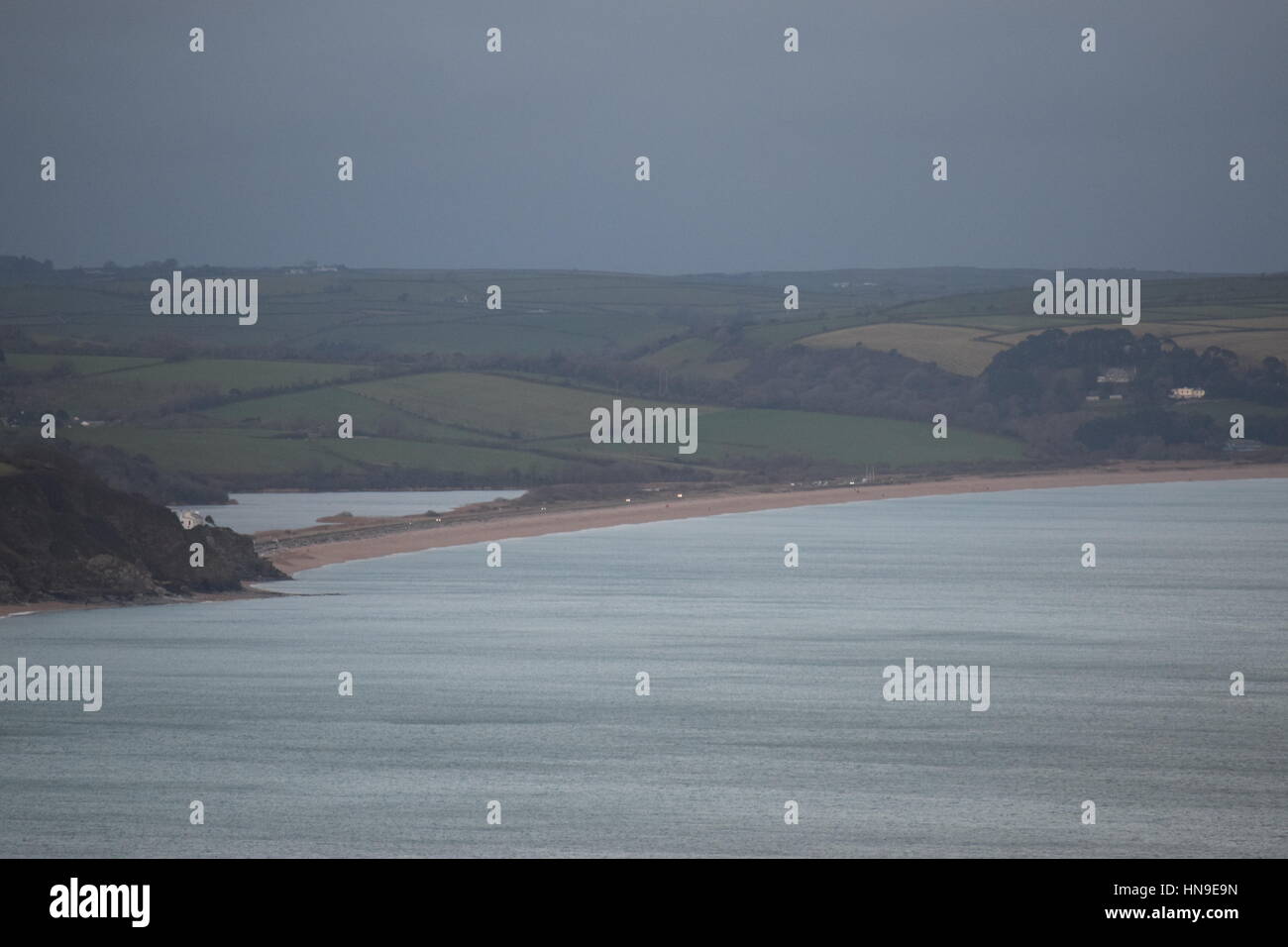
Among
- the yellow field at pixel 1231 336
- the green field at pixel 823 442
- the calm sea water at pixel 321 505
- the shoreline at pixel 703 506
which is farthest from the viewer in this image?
the yellow field at pixel 1231 336

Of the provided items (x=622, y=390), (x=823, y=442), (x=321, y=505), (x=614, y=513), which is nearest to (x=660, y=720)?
(x=614, y=513)

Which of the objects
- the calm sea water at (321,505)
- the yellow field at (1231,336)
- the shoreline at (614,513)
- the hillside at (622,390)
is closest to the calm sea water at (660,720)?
the shoreline at (614,513)

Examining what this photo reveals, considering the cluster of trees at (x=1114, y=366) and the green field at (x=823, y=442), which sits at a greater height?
the cluster of trees at (x=1114, y=366)

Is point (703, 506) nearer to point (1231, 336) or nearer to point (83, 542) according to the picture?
point (83, 542)

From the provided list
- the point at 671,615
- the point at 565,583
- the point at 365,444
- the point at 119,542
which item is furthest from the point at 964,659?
the point at 365,444

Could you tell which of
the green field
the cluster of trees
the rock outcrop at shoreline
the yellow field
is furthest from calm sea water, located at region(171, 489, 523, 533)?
the yellow field

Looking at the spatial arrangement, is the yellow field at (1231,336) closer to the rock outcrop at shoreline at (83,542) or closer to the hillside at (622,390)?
the hillside at (622,390)
